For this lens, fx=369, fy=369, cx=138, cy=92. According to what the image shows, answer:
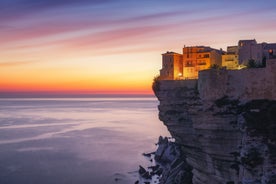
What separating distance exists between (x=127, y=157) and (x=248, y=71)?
41.5m

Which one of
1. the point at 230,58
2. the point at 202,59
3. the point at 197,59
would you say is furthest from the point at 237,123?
the point at 230,58

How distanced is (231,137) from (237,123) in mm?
1211

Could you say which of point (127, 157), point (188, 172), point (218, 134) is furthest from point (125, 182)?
point (218, 134)

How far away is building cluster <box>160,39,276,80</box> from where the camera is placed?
4047 cm

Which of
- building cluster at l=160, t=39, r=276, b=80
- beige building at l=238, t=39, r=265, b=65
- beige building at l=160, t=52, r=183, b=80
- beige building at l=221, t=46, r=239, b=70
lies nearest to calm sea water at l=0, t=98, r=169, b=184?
beige building at l=160, t=52, r=183, b=80

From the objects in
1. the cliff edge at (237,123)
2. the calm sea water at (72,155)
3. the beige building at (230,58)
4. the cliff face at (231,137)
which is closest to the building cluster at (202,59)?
the beige building at (230,58)

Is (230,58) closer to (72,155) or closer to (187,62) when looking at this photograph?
(187,62)

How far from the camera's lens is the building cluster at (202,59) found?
40.5m

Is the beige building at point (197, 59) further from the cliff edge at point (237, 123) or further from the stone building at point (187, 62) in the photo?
the cliff edge at point (237, 123)

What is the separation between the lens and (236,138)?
26625 mm

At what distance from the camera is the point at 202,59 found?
46.2 metres

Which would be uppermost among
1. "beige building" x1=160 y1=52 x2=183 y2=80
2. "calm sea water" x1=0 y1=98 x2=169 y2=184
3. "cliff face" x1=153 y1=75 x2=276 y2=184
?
"beige building" x1=160 y1=52 x2=183 y2=80

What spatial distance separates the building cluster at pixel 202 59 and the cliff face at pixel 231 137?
10.8 meters

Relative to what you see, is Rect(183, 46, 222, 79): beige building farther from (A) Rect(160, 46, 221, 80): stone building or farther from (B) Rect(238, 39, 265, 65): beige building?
(B) Rect(238, 39, 265, 65): beige building
